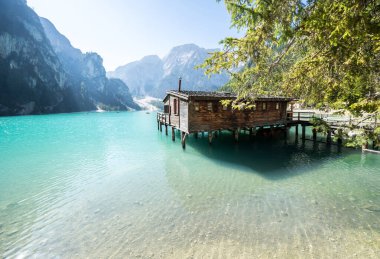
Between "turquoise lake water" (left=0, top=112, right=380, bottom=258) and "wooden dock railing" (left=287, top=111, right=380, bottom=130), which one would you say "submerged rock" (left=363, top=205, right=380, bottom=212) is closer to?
"turquoise lake water" (left=0, top=112, right=380, bottom=258)

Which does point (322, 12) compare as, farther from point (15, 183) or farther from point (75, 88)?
point (75, 88)

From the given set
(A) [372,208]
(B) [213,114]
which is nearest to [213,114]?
(B) [213,114]

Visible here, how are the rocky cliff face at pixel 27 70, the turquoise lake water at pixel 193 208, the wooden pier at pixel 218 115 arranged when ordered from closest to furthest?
the turquoise lake water at pixel 193 208 → the wooden pier at pixel 218 115 → the rocky cliff face at pixel 27 70

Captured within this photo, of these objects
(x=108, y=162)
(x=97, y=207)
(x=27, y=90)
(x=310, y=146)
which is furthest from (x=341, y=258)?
(x=27, y=90)

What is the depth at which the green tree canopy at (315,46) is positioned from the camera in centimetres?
494

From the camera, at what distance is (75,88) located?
164 m

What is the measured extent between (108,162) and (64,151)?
7.54 metres

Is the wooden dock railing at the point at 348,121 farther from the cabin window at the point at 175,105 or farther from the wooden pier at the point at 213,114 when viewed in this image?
the cabin window at the point at 175,105

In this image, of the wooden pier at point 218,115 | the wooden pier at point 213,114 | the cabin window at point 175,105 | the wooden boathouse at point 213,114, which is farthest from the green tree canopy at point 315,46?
the cabin window at point 175,105

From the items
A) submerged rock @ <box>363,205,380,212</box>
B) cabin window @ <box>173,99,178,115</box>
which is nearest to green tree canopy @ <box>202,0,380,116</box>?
submerged rock @ <box>363,205,380,212</box>

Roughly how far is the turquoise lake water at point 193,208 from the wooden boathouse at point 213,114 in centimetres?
460

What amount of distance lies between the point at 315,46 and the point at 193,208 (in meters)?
7.43

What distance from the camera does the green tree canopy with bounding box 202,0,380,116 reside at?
4.94 meters

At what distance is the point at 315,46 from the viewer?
6668 mm
